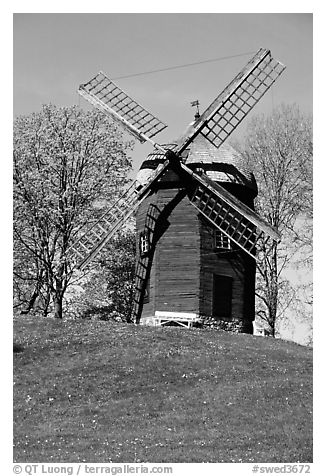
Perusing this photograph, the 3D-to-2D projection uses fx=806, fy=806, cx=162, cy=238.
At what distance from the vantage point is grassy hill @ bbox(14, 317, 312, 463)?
23219 mm

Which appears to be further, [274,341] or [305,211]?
[305,211]

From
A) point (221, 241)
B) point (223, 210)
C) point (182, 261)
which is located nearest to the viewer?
point (182, 261)

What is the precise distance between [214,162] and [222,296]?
645cm

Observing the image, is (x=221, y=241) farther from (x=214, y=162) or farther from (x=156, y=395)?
(x=156, y=395)

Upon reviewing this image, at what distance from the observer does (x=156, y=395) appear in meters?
28.1

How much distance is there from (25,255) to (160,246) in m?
10.3

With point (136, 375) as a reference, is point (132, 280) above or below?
above

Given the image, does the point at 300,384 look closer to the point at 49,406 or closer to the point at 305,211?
the point at 49,406

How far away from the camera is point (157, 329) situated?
35250 millimetres

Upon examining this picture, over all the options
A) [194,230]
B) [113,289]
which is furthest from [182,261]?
[113,289]

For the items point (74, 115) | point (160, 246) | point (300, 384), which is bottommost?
point (300, 384)

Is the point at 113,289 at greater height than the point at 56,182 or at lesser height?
lesser
